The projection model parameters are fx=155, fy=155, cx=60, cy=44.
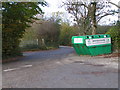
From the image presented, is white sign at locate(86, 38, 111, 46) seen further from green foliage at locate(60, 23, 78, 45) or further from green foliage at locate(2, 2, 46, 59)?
green foliage at locate(60, 23, 78, 45)

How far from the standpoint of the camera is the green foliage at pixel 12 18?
36.8 ft

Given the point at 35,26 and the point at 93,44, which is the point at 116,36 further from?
the point at 35,26

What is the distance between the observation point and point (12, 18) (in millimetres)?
12352

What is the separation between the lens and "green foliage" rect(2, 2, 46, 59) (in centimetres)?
1123

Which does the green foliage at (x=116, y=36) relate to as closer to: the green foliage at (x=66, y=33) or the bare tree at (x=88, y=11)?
the bare tree at (x=88, y=11)

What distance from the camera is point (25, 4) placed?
38.0ft

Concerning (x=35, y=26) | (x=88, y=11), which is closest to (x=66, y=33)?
(x=35, y=26)

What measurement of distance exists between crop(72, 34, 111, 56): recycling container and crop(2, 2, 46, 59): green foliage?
4.34 metres

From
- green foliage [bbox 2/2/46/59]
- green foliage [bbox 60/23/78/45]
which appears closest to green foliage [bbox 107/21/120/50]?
green foliage [bbox 2/2/46/59]

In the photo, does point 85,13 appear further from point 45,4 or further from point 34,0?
point 34,0

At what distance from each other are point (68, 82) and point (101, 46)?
25.3 feet

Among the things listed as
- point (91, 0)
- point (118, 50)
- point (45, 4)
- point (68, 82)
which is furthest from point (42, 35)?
point (68, 82)

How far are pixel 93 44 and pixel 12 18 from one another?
6.73 meters

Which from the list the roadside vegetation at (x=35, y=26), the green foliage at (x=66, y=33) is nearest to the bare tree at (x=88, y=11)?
the roadside vegetation at (x=35, y=26)
